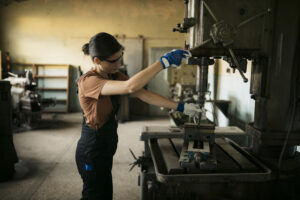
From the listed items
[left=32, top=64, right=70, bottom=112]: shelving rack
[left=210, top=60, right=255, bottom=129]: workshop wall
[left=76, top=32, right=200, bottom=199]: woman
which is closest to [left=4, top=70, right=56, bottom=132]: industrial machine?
[left=32, top=64, right=70, bottom=112]: shelving rack

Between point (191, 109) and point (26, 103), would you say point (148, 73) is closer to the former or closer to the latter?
point (191, 109)

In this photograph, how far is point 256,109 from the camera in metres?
1.15

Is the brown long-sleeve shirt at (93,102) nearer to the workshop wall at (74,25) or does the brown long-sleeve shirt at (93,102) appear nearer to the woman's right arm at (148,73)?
the woman's right arm at (148,73)

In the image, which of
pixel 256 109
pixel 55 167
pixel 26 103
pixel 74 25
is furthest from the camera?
pixel 74 25

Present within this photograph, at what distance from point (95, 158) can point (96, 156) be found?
1 cm

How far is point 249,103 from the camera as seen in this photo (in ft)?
8.84

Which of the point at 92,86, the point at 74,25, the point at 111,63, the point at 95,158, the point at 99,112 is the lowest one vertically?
the point at 95,158

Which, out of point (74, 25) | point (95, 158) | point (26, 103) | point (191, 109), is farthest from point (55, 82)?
point (191, 109)

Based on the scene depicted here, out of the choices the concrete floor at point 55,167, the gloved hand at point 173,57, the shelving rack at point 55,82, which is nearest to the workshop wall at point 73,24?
the shelving rack at point 55,82

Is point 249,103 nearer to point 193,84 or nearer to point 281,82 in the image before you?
point 193,84

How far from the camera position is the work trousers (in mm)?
1336

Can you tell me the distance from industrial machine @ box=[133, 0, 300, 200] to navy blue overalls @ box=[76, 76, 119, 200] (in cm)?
31

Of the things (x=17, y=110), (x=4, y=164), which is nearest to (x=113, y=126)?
(x=4, y=164)

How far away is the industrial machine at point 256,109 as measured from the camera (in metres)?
0.98
